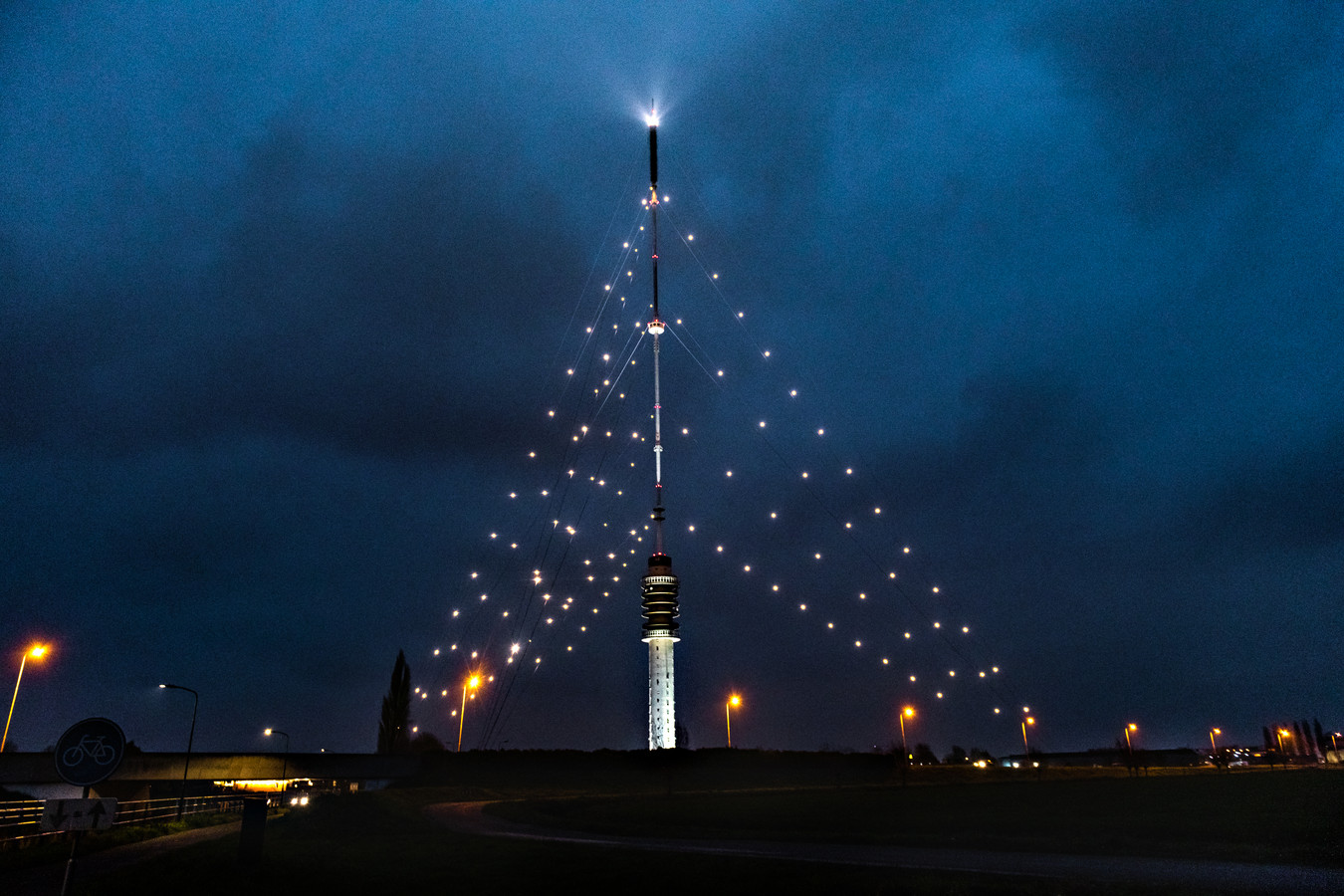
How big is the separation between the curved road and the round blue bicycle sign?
48.4 ft

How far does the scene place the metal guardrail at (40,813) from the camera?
2156 centimetres

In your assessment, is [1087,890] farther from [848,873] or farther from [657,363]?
[657,363]

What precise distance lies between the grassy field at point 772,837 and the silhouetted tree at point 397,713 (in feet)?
272

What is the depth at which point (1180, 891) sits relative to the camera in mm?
14531

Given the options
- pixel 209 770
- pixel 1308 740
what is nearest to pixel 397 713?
pixel 209 770

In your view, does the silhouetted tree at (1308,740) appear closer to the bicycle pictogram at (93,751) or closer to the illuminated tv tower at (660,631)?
the illuminated tv tower at (660,631)

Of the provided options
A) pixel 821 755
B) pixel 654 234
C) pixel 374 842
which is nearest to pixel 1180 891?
pixel 374 842

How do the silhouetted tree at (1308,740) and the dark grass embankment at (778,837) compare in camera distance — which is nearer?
the dark grass embankment at (778,837)

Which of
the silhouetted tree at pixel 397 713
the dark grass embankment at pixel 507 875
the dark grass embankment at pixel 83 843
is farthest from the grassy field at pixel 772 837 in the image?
the silhouetted tree at pixel 397 713

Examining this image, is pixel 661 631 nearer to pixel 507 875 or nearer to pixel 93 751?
pixel 507 875

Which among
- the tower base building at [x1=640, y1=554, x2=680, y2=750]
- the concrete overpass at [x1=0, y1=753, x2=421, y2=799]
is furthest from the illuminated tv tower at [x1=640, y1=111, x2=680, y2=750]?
Result: the concrete overpass at [x1=0, y1=753, x2=421, y2=799]

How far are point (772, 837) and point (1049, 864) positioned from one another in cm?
963

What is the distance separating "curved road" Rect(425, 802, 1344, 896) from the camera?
15938 millimetres

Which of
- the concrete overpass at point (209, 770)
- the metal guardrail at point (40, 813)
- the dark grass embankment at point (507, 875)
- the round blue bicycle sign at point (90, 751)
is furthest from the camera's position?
the concrete overpass at point (209, 770)
